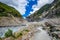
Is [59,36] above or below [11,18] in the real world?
below

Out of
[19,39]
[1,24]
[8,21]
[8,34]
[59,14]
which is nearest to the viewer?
[19,39]

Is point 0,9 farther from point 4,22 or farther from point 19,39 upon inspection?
point 19,39

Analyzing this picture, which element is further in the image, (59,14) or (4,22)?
(59,14)

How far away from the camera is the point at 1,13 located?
112250 mm

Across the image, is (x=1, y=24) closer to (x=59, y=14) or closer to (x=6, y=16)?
(x=6, y=16)

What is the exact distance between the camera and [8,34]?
44375 millimetres

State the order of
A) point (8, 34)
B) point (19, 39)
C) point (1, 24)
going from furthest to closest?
point (1, 24), point (8, 34), point (19, 39)

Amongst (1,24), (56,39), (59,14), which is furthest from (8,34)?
(59,14)

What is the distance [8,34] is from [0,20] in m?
65.9

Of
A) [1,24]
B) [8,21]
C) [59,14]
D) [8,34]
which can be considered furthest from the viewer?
[59,14]

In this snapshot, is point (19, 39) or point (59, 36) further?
point (59, 36)

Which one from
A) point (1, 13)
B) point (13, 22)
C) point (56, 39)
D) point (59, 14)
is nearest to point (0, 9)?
point (1, 13)

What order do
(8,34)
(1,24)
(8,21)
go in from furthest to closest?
(8,21), (1,24), (8,34)

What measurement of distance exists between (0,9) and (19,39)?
247 feet
